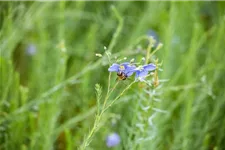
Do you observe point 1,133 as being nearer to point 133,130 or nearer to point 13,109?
point 13,109

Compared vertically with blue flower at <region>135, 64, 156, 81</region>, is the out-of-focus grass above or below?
above

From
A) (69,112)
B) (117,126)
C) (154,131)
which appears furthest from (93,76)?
(154,131)

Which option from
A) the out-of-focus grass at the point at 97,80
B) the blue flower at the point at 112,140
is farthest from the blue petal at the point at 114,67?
the blue flower at the point at 112,140

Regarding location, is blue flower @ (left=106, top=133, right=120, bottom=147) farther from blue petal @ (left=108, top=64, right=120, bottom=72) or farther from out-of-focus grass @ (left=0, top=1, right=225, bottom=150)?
blue petal @ (left=108, top=64, right=120, bottom=72)

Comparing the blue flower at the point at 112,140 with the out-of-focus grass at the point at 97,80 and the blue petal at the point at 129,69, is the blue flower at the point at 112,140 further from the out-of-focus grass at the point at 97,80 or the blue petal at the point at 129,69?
the blue petal at the point at 129,69

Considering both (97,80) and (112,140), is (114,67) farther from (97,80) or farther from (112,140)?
(97,80)

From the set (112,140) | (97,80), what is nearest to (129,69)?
(112,140)

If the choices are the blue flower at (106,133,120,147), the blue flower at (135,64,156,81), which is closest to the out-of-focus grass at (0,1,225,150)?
the blue flower at (106,133,120,147)

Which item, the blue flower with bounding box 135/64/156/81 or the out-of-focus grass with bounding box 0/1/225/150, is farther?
the out-of-focus grass with bounding box 0/1/225/150

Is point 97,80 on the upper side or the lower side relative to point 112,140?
upper
